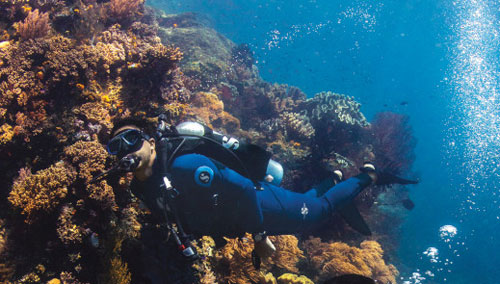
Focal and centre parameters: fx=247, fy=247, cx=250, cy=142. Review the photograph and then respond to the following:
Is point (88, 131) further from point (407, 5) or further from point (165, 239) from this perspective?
point (407, 5)

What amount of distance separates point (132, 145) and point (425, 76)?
12293 cm

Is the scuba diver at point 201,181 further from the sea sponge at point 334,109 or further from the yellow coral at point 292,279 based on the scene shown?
the sea sponge at point 334,109

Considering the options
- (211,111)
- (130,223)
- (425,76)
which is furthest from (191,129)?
(425,76)

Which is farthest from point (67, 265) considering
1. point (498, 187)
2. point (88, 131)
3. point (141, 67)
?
point (498, 187)

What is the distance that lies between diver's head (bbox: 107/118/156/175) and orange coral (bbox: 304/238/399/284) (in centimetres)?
421

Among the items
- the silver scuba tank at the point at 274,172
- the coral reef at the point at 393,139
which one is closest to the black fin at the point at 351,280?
the silver scuba tank at the point at 274,172

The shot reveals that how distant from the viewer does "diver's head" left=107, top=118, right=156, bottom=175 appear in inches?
110

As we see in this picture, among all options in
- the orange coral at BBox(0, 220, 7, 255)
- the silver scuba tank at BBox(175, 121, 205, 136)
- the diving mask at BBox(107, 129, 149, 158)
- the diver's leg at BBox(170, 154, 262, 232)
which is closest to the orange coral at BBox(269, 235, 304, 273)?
the diver's leg at BBox(170, 154, 262, 232)

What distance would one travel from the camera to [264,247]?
3242 millimetres

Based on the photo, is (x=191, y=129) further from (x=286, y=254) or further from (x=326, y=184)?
(x=326, y=184)

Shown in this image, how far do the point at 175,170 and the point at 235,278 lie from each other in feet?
7.08

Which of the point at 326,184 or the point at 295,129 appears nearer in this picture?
the point at 326,184

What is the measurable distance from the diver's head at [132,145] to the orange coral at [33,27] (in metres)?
4.57

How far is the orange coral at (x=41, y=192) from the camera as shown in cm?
307
